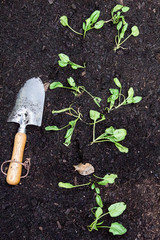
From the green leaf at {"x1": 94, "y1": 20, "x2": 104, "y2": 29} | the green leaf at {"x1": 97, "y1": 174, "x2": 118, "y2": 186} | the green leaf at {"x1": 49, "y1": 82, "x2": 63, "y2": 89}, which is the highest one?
the green leaf at {"x1": 94, "y1": 20, "x2": 104, "y2": 29}

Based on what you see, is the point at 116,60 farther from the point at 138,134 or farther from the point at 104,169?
the point at 104,169

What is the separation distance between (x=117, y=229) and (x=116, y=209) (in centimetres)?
10

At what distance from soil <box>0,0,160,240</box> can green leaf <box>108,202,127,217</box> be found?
0.05m

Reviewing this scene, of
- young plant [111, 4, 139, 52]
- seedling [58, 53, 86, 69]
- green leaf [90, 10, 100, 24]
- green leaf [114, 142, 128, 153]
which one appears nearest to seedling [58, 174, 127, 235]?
green leaf [114, 142, 128, 153]

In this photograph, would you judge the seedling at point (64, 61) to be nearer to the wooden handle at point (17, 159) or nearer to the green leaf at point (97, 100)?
the green leaf at point (97, 100)

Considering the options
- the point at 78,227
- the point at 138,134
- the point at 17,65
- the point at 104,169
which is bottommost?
the point at 78,227

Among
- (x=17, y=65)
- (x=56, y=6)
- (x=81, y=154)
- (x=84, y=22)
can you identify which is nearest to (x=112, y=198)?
(x=81, y=154)

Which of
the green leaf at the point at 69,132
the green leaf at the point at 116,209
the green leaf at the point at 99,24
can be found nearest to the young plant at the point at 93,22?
the green leaf at the point at 99,24

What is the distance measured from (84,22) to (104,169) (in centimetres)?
83

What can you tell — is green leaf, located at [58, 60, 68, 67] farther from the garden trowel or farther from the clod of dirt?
the clod of dirt

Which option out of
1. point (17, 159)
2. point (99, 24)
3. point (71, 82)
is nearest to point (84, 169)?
point (17, 159)

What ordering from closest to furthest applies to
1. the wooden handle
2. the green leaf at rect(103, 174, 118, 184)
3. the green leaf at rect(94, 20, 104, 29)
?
the wooden handle
the green leaf at rect(103, 174, 118, 184)
the green leaf at rect(94, 20, 104, 29)

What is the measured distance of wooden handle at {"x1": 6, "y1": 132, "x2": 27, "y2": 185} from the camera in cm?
148

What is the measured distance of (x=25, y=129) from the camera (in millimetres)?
1559
